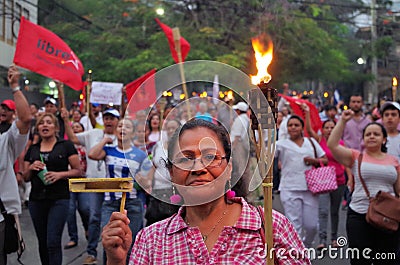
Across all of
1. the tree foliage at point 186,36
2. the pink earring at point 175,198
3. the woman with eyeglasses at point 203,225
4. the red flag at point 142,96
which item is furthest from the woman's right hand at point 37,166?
the tree foliage at point 186,36

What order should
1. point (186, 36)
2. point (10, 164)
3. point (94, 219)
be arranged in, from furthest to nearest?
point (186, 36) < point (94, 219) < point (10, 164)

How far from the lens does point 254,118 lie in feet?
8.14

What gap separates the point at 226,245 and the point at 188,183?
1.01 ft

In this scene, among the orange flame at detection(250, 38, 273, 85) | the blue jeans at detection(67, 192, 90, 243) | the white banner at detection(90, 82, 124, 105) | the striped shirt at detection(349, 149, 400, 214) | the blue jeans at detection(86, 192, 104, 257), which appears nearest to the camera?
the orange flame at detection(250, 38, 273, 85)

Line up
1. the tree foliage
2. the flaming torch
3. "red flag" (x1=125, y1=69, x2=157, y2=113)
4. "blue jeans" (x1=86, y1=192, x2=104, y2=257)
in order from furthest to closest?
the tree foliage
"blue jeans" (x1=86, y1=192, x2=104, y2=257)
"red flag" (x1=125, y1=69, x2=157, y2=113)
the flaming torch

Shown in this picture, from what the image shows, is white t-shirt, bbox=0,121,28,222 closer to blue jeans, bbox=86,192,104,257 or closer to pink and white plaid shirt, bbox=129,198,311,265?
blue jeans, bbox=86,192,104,257

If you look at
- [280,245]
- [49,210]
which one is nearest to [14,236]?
[49,210]

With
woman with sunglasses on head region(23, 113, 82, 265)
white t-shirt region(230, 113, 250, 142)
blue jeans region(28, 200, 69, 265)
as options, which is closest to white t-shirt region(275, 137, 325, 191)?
woman with sunglasses on head region(23, 113, 82, 265)

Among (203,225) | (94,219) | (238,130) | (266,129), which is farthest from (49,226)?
(266,129)

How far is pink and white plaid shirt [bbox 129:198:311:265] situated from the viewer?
2525 mm

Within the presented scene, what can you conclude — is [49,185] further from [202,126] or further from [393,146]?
[202,126]

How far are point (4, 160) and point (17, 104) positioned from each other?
0.48m

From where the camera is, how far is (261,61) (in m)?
2.74

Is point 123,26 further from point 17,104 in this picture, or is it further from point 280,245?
point 280,245
